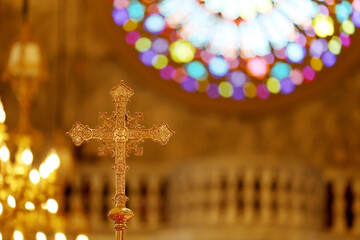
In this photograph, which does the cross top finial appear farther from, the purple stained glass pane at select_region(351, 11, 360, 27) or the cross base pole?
the purple stained glass pane at select_region(351, 11, 360, 27)

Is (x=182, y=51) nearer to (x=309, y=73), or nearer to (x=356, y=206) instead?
(x=309, y=73)

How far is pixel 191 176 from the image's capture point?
11188mm

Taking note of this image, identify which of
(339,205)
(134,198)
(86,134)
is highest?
(134,198)

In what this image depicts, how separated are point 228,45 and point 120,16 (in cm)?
140

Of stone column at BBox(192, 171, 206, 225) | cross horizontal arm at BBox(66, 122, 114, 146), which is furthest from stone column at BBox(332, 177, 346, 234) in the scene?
cross horizontal arm at BBox(66, 122, 114, 146)

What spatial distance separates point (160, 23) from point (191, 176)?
274 centimetres

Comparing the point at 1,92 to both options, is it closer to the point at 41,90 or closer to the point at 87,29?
the point at 41,90

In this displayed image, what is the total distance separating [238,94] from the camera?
1310 centimetres

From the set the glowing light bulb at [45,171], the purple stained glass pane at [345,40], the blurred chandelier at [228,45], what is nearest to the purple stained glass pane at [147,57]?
the blurred chandelier at [228,45]

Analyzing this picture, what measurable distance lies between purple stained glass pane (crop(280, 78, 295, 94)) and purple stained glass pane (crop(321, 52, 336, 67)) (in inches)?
19.0

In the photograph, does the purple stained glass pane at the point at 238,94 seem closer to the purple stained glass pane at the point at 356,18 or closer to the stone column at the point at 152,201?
the purple stained glass pane at the point at 356,18

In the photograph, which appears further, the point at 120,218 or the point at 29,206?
the point at 29,206

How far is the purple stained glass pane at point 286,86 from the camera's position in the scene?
512 inches

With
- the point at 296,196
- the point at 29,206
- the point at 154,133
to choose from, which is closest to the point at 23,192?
the point at 29,206
